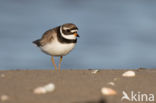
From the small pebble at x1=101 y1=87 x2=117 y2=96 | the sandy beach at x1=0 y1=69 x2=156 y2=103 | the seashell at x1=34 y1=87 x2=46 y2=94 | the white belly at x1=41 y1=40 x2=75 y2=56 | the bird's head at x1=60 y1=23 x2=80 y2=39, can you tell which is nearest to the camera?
the sandy beach at x1=0 y1=69 x2=156 y2=103

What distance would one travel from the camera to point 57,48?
7578 mm

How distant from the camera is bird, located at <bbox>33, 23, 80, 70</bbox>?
7.62m

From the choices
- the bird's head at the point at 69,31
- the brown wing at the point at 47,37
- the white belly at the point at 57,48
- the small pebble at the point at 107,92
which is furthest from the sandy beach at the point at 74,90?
the bird's head at the point at 69,31

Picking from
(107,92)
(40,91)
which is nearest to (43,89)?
(40,91)

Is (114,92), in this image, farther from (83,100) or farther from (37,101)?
(37,101)

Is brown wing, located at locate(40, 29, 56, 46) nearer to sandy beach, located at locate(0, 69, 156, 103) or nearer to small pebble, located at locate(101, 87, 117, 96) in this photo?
sandy beach, located at locate(0, 69, 156, 103)

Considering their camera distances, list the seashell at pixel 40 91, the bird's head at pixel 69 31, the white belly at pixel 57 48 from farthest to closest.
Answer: the bird's head at pixel 69 31 < the white belly at pixel 57 48 < the seashell at pixel 40 91

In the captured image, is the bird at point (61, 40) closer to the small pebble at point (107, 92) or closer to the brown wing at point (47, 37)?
the brown wing at point (47, 37)

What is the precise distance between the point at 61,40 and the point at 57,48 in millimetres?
235

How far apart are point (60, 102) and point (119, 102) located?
88 cm

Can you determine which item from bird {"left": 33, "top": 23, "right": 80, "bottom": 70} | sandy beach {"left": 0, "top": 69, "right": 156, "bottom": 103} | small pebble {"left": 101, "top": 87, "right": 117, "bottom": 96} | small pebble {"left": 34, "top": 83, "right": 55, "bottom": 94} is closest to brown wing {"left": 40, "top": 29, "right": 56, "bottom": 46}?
bird {"left": 33, "top": 23, "right": 80, "bottom": 70}

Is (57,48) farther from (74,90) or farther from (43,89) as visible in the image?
(43,89)

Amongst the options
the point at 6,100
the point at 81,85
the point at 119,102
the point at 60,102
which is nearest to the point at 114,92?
the point at 119,102

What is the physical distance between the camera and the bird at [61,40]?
25.0 feet
